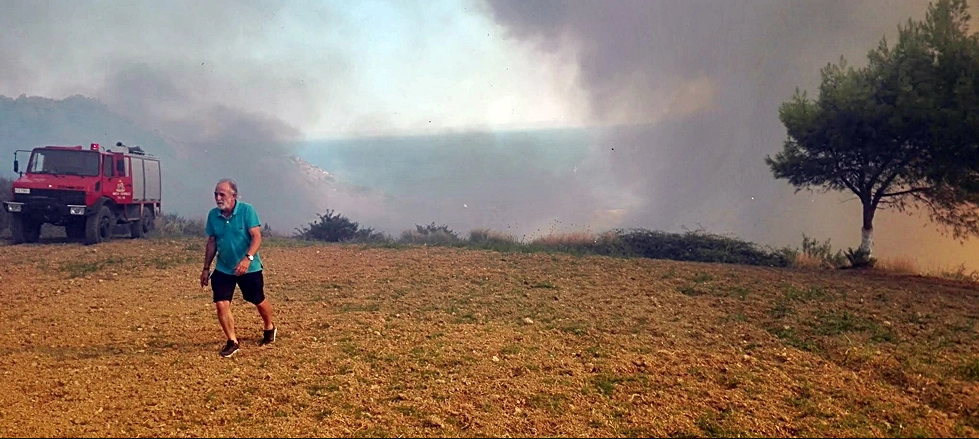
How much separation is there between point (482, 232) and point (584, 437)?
17933mm

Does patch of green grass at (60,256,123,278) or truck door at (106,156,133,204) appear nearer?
patch of green grass at (60,256,123,278)

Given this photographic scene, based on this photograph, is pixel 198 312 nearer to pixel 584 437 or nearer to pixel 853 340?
pixel 584 437

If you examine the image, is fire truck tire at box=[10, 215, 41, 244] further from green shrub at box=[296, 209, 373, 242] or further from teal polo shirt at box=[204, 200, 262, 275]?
teal polo shirt at box=[204, 200, 262, 275]

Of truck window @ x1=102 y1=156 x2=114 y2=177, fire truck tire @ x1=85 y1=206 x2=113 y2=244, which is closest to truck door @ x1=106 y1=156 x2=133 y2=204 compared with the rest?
truck window @ x1=102 y1=156 x2=114 y2=177

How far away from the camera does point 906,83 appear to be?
13117mm

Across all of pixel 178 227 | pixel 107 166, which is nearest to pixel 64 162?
pixel 107 166

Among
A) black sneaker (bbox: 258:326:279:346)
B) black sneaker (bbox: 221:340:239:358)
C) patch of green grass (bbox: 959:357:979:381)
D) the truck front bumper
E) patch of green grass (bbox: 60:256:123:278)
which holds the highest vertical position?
the truck front bumper

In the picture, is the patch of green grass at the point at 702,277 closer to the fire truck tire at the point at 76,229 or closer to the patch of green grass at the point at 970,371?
the patch of green grass at the point at 970,371

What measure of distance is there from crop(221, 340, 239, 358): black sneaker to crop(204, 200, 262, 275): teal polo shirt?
0.73 metres

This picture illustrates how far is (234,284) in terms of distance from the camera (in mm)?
6293

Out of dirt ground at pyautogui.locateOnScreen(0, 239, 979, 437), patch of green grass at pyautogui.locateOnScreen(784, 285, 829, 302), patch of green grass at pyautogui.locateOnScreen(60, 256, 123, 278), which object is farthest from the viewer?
patch of green grass at pyautogui.locateOnScreen(60, 256, 123, 278)

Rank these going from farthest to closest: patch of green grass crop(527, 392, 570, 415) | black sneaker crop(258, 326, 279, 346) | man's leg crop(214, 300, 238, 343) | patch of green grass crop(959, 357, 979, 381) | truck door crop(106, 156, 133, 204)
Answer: truck door crop(106, 156, 133, 204) → black sneaker crop(258, 326, 279, 346) → man's leg crop(214, 300, 238, 343) → patch of green grass crop(959, 357, 979, 381) → patch of green grass crop(527, 392, 570, 415)

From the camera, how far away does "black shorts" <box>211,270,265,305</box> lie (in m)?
6.23

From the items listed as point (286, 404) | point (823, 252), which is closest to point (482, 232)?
point (823, 252)
